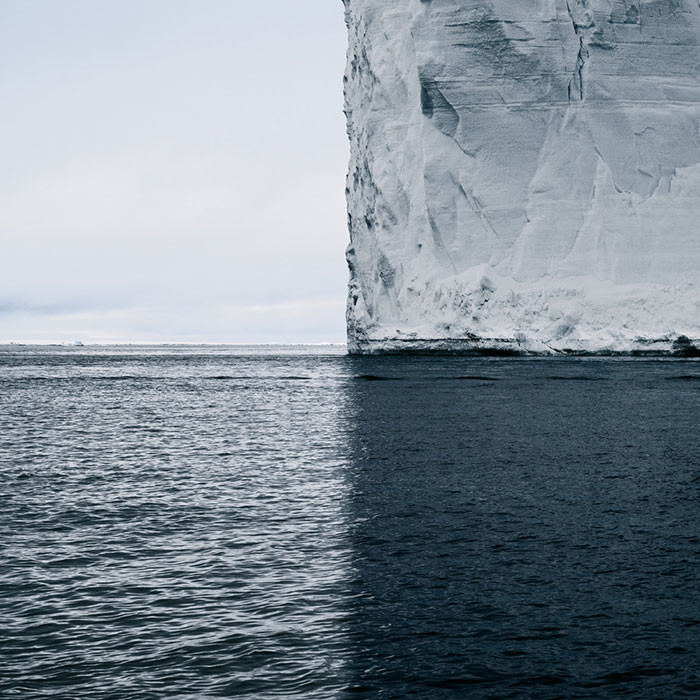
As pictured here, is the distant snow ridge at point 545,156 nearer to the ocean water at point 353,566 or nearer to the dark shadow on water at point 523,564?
→ the dark shadow on water at point 523,564

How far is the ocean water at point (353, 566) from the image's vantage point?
491cm

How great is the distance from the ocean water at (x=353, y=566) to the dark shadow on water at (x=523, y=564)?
0.08 feet

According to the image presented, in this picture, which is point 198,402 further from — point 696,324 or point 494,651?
point 696,324

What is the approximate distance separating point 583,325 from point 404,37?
19853 millimetres

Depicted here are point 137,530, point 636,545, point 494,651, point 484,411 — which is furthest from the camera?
point 484,411

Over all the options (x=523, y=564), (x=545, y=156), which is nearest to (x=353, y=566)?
(x=523, y=564)

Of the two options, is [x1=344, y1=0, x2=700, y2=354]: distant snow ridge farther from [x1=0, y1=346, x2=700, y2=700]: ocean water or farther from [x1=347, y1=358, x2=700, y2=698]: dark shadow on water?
[x1=0, y1=346, x2=700, y2=700]: ocean water

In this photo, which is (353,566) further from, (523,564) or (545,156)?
(545,156)

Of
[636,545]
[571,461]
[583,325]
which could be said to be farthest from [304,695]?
[583,325]

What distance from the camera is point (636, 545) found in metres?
7.80

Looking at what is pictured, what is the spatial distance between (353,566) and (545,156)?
157 feet

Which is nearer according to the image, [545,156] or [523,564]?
[523,564]

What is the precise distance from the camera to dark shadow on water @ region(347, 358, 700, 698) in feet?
16.2

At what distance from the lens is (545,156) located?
52.1 m
